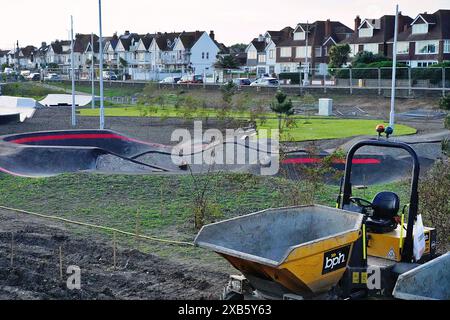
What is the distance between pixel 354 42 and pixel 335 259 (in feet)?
246

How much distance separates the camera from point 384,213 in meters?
8.32

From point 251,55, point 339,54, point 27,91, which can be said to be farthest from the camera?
point 251,55

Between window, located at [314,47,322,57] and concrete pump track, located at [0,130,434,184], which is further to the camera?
window, located at [314,47,322,57]

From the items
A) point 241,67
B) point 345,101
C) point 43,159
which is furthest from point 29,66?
point 43,159

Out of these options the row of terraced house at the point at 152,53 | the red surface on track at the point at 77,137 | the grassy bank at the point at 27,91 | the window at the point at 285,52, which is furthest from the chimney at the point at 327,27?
the red surface on track at the point at 77,137

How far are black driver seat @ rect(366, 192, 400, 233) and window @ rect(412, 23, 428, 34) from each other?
6616cm

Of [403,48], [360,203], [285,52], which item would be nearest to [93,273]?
[360,203]

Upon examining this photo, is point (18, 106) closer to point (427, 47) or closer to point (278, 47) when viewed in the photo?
point (427, 47)

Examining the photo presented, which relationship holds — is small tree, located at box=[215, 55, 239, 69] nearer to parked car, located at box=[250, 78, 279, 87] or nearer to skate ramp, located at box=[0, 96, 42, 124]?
parked car, located at box=[250, 78, 279, 87]

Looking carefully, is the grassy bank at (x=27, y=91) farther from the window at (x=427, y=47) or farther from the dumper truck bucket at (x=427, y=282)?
the dumper truck bucket at (x=427, y=282)

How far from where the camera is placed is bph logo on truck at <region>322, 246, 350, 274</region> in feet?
23.3

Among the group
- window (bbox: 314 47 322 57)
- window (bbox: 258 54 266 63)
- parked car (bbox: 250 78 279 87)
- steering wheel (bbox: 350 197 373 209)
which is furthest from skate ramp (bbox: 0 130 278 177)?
window (bbox: 258 54 266 63)

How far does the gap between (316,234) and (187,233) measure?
5.82 m
